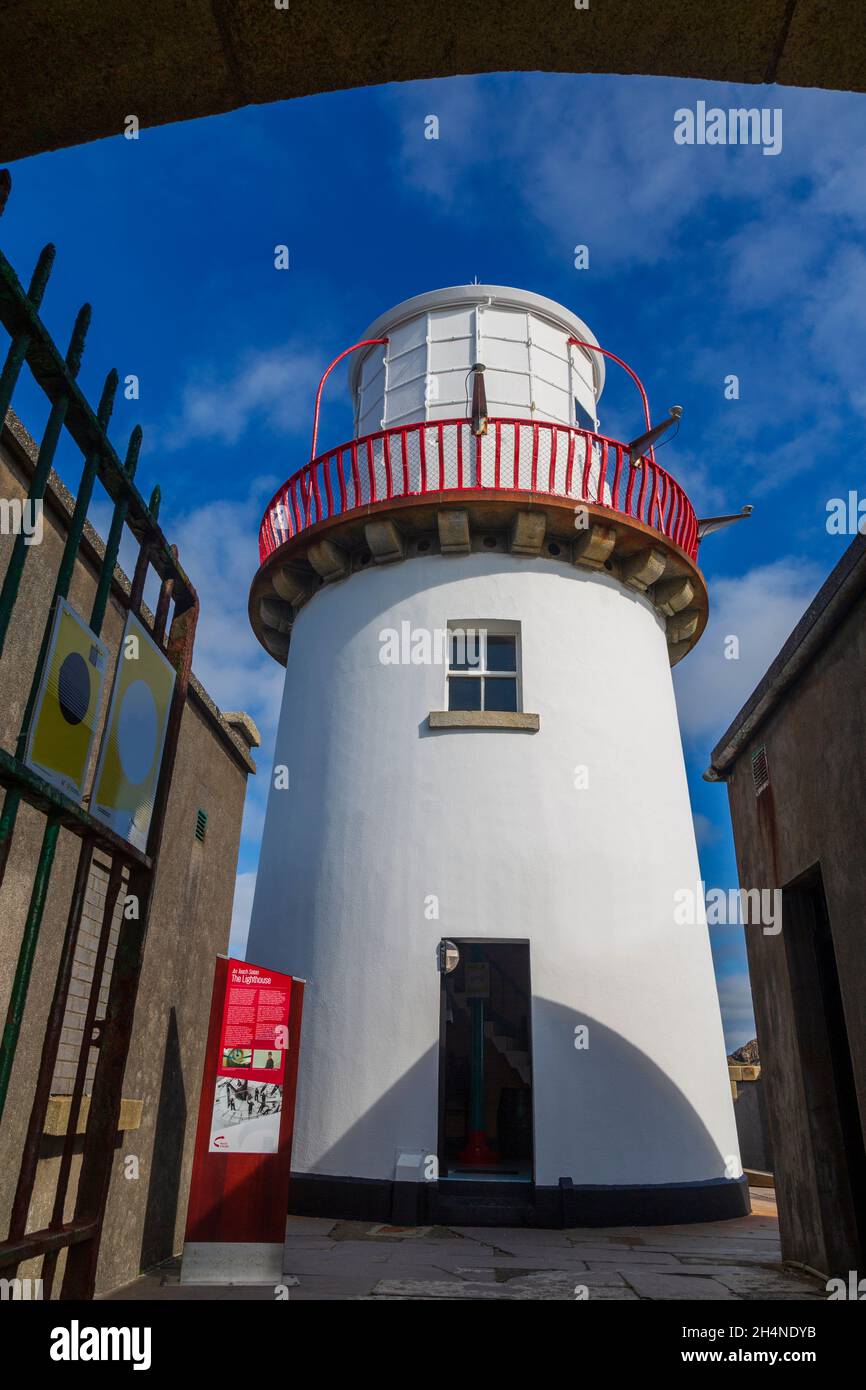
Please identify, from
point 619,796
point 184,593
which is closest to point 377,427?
point 619,796

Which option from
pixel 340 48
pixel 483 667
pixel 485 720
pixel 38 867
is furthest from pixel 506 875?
pixel 340 48

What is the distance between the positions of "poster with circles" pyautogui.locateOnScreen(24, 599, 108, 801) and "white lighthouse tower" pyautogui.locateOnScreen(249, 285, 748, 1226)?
7.10 metres

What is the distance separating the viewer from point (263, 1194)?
5355 millimetres

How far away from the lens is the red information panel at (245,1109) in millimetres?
5238

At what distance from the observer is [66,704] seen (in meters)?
2.48

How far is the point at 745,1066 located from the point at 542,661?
7.55 meters

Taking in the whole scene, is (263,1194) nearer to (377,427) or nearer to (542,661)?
(542,661)

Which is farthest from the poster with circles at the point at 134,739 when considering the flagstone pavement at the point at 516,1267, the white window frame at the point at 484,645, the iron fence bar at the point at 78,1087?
the white window frame at the point at 484,645

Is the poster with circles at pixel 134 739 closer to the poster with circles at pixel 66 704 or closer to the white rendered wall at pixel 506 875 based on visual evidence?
the poster with circles at pixel 66 704

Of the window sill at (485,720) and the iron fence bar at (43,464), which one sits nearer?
the iron fence bar at (43,464)

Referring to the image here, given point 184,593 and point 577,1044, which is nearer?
point 184,593

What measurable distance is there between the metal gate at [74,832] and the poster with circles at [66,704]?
0.03 meters

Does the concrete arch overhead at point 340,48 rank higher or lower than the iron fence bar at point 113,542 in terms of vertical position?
higher

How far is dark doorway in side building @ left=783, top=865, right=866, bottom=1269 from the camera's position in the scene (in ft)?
17.1
